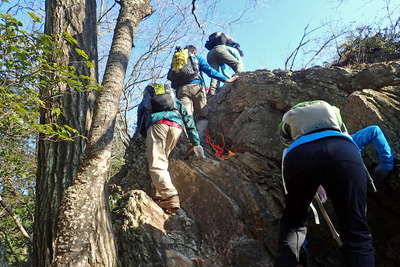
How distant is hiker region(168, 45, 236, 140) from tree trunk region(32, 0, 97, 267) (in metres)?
2.22

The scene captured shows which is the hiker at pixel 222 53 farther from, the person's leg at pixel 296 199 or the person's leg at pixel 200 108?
the person's leg at pixel 296 199

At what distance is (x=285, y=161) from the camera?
8.04ft

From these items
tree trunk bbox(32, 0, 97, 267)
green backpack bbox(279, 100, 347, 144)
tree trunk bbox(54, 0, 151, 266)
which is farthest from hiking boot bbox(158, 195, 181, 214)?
green backpack bbox(279, 100, 347, 144)

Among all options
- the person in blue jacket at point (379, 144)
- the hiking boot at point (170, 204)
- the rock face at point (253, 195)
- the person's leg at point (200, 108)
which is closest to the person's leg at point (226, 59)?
the person's leg at point (200, 108)

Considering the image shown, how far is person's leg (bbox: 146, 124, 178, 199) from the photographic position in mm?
3836

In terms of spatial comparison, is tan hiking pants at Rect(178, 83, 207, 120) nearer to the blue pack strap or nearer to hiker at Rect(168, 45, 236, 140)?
hiker at Rect(168, 45, 236, 140)

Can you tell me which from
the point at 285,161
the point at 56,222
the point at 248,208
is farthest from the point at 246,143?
the point at 56,222

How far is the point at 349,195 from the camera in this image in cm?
210

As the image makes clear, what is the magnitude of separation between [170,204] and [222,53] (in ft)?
15.2

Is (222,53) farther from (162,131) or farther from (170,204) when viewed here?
(170,204)

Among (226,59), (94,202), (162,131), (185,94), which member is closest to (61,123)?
(94,202)

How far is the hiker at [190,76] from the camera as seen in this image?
18.5 ft

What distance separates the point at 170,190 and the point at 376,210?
2717 millimetres

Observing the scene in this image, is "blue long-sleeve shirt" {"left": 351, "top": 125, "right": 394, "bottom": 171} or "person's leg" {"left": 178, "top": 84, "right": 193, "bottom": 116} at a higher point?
"person's leg" {"left": 178, "top": 84, "right": 193, "bottom": 116}
